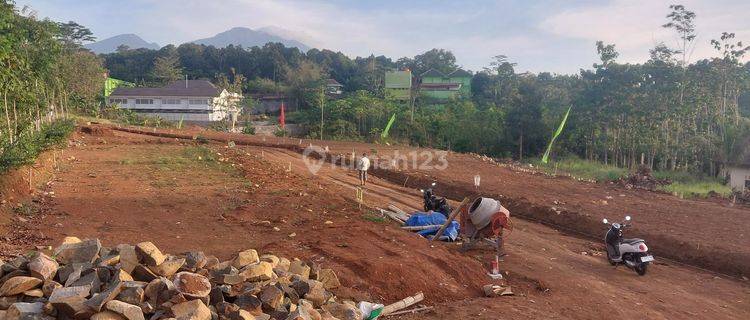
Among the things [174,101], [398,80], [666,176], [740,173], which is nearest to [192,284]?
A: [666,176]

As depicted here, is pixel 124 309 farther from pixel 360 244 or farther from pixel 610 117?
pixel 610 117

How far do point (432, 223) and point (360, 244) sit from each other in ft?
9.48

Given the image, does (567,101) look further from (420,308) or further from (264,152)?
(420,308)

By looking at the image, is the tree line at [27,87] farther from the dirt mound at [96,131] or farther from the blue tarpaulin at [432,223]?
the blue tarpaulin at [432,223]

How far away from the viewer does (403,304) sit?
20.1ft

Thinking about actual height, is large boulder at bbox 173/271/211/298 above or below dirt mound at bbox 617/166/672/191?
above

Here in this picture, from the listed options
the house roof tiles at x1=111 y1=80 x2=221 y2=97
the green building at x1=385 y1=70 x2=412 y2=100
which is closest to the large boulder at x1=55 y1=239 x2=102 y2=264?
the house roof tiles at x1=111 y1=80 x2=221 y2=97

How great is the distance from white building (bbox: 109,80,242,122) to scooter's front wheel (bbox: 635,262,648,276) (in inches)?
1697

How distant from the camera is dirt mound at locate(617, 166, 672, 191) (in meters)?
22.0

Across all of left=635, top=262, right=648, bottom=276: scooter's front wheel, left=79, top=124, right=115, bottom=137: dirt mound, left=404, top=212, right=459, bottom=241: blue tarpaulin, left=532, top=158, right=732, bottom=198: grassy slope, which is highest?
left=79, top=124, right=115, bottom=137: dirt mound

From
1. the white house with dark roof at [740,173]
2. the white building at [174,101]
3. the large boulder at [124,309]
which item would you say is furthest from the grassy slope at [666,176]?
the white building at [174,101]

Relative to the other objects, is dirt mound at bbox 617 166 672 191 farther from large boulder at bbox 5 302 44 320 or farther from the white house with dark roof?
large boulder at bbox 5 302 44 320

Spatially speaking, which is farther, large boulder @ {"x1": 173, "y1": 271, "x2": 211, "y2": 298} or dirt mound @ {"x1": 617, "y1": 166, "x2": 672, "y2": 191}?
dirt mound @ {"x1": 617, "y1": 166, "x2": 672, "y2": 191}

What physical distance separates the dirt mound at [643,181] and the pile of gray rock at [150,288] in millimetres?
19319
